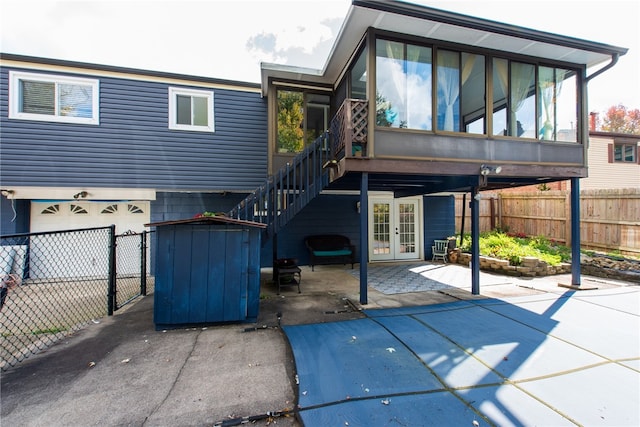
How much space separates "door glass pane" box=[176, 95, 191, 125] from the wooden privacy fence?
9269 mm

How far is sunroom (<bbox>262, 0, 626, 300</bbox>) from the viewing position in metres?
4.50

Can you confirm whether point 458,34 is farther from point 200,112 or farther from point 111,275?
point 111,275

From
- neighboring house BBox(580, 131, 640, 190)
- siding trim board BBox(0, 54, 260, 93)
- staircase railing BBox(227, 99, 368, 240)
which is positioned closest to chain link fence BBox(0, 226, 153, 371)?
staircase railing BBox(227, 99, 368, 240)

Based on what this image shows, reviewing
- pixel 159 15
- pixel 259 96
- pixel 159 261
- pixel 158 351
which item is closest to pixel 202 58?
pixel 159 15

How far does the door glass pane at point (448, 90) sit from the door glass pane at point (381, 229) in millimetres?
3986

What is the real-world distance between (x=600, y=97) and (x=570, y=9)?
2564 centimetres

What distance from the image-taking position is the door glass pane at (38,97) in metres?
6.09

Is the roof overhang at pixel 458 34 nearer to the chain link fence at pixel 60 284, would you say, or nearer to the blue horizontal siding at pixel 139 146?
the blue horizontal siding at pixel 139 146

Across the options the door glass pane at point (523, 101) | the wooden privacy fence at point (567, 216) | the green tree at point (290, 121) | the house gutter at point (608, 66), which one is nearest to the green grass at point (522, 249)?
the wooden privacy fence at point (567, 216)

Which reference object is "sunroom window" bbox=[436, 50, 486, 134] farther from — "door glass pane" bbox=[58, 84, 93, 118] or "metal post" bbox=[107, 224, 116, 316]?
"door glass pane" bbox=[58, 84, 93, 118]

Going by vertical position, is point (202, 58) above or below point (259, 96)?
above

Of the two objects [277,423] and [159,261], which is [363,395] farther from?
[159,261]

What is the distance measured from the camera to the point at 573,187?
5742 mm

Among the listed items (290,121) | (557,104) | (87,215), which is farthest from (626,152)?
(87,215)
